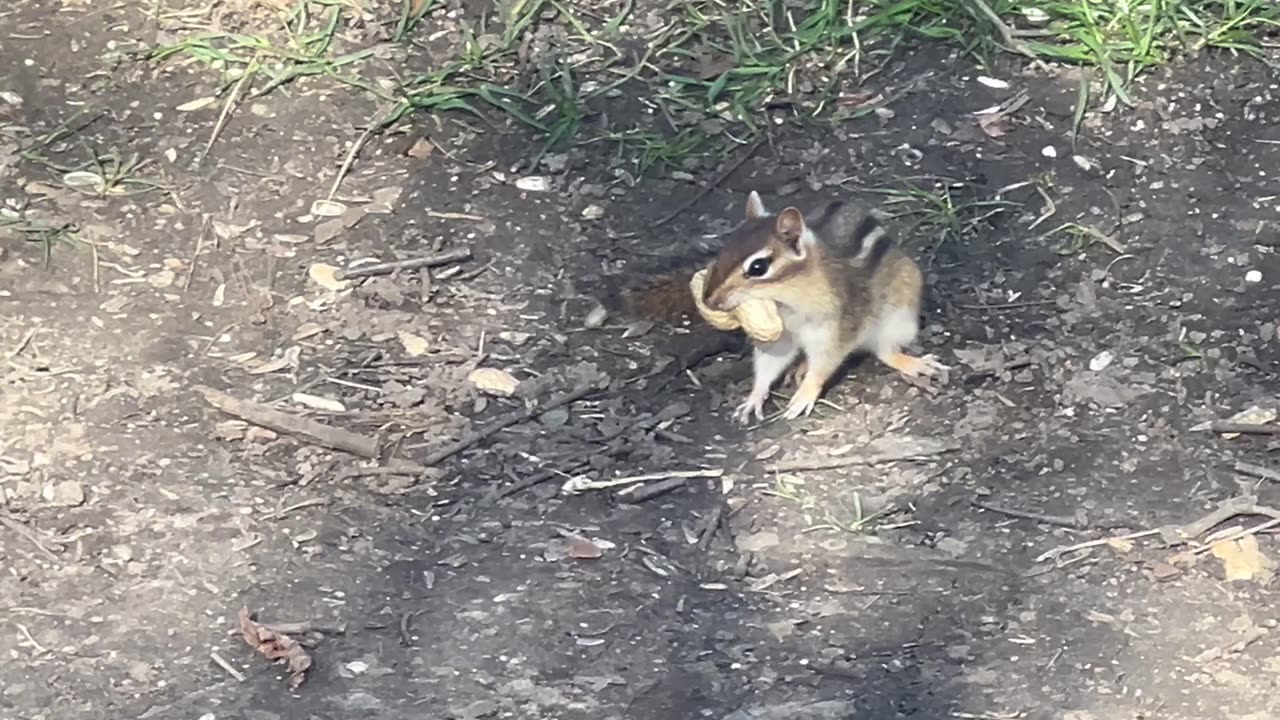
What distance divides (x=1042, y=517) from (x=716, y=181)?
5.19 ft

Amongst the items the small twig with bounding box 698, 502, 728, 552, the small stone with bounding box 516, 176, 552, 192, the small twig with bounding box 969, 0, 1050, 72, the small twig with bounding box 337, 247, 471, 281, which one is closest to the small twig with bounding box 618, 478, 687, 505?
the small twig with bounding box 698, 502, 728, 552

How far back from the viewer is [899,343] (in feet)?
14.1

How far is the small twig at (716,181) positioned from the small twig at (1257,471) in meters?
1.68

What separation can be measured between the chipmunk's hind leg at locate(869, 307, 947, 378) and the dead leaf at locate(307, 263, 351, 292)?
142 cm

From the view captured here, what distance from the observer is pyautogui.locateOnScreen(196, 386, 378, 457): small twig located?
4.11 metres

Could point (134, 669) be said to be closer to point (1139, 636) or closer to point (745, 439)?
point (745, 439)

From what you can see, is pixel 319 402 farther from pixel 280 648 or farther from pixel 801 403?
pixel 801 403

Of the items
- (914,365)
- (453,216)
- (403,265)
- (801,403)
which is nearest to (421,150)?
(453,216)

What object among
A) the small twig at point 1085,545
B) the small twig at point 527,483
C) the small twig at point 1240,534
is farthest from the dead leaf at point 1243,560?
the small twig at point 527,483

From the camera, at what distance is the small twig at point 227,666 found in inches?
139

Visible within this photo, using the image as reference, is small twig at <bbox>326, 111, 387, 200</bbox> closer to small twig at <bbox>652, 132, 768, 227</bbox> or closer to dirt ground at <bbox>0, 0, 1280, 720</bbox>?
dirt ground at <bbox>0, 0, 1280, 720</bbox>

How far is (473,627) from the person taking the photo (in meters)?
3.64

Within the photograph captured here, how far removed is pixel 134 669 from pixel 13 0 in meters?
3.09

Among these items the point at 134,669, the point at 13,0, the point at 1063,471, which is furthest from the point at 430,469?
the point at 13,0
